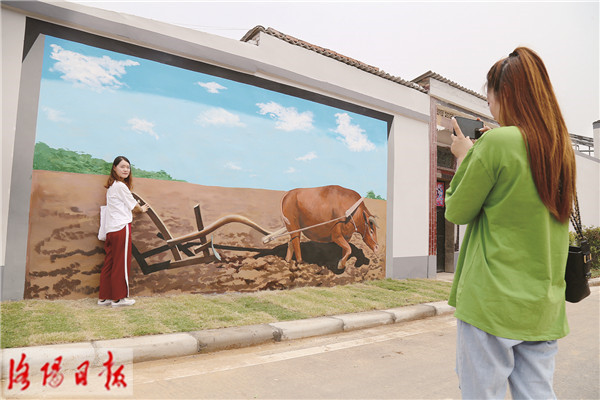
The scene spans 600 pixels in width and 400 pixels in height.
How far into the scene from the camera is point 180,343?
131 inches

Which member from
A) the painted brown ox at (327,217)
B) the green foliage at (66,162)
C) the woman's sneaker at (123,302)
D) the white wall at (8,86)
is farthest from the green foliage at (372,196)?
the white wall at (8,86)

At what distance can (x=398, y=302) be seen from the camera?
566cm

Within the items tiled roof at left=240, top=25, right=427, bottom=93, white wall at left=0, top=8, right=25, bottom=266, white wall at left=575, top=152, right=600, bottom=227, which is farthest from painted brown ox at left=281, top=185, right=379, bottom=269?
white wall at left=575, top=152, right=600, bottom=227

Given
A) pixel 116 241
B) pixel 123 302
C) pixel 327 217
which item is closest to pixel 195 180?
pixel 116 241

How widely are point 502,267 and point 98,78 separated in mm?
5122

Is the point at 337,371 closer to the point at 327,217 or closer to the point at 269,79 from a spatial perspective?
the point at 327,217

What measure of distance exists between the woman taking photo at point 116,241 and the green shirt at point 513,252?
4.12m

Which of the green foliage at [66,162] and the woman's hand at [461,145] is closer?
the woman's hand at [461,145]

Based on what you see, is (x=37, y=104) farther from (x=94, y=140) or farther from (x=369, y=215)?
(x=369, y=215)

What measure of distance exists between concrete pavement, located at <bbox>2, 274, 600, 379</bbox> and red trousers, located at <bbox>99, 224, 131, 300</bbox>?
1.21 meters

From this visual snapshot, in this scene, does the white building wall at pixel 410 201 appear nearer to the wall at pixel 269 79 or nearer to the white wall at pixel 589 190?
the wall at pixel 269 79

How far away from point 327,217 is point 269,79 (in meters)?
2.68

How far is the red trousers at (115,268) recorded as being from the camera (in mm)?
4328

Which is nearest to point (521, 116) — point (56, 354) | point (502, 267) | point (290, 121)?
point (502, 267)
